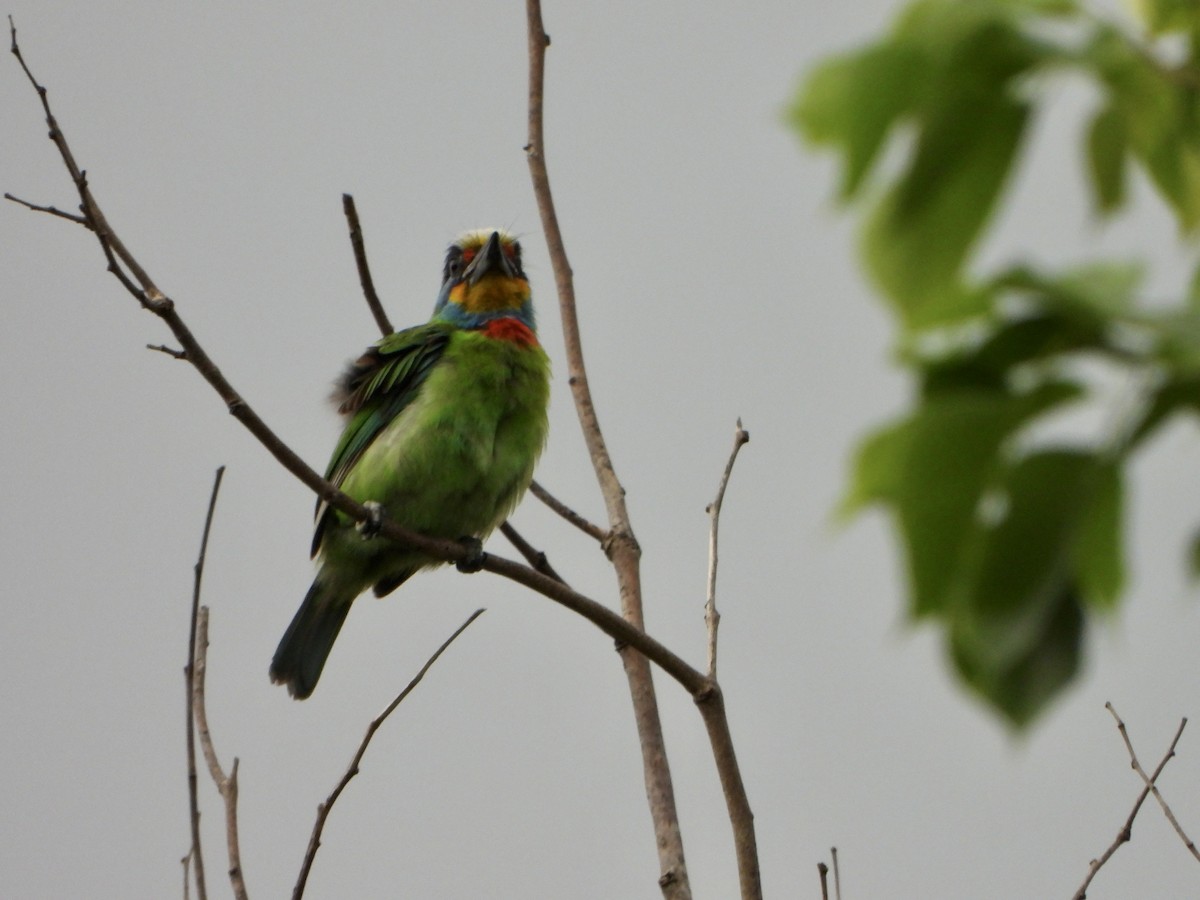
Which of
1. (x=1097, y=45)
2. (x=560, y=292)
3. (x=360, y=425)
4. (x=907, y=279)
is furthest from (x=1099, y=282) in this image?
(x=360, y=425)

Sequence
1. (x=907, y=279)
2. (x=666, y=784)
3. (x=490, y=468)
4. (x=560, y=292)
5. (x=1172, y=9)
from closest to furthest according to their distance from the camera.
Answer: (x=907, y=279) < (x=1172, y=9) < (x=666, y=784) < (x=560, y=292) < (x=490, y=468)

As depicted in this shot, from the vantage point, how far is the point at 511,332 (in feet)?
19.0

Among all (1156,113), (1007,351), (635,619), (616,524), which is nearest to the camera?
(1007,351)

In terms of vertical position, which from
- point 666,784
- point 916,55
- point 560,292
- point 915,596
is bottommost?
point 915,596

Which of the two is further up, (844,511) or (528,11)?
(528,11)

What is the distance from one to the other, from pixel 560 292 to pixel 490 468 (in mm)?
1282

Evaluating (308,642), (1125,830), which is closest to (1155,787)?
(1125,830)

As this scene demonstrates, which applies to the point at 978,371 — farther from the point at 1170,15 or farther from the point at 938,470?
the point at 1170,15

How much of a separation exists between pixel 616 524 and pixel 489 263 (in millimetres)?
2756

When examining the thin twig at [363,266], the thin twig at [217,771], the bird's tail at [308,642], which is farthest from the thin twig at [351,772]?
the bird's tail at [308,642]

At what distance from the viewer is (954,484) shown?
0.89 meters

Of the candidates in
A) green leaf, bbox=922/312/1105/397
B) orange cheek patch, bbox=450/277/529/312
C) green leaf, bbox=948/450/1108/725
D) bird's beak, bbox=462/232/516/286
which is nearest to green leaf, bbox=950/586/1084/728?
green leaf, bbox=948/450/1108/725

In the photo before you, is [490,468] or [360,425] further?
[360,425]

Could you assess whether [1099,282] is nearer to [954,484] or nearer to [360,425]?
[954,484]
